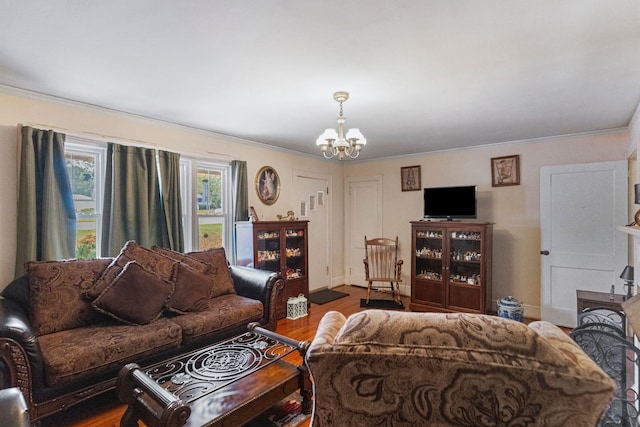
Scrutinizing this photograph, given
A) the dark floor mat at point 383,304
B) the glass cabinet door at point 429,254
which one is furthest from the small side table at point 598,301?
the dark floor mat at point 383,304

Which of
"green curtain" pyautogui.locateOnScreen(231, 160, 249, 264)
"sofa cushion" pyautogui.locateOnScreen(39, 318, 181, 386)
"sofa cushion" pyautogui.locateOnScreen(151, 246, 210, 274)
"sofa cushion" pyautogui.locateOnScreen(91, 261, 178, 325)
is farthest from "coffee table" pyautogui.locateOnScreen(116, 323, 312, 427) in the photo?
"green curtain" pyautogui.locateOnScreen(231, 160, 249, 264)

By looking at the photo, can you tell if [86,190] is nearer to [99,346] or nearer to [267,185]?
[99,346]

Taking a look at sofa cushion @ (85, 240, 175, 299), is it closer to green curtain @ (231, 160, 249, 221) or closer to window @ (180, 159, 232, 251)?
window @ (180, 159, 232, 251)

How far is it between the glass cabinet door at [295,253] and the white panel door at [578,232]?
2.99 metres

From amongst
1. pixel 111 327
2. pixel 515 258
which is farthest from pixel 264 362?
pixel 515 258

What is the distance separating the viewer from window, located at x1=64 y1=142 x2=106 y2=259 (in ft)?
9.22

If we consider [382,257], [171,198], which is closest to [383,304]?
[382,257]

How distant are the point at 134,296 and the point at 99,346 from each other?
458mm

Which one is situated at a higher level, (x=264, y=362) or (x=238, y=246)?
(x=238, y=246)

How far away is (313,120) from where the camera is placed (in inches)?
126

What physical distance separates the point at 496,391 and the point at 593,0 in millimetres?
1721

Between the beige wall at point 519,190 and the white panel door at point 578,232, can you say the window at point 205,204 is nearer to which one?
the beige wall at point 519,190

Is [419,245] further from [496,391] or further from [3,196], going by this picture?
[3,196]

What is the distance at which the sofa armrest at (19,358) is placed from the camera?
1.69 metres
